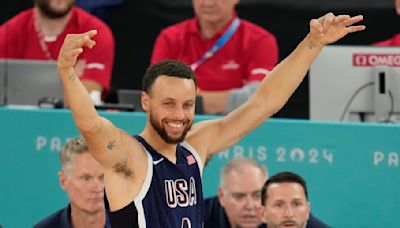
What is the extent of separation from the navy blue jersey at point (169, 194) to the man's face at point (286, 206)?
852 millimetres

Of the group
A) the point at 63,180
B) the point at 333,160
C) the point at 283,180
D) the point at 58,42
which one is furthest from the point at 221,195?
the point at 58,42

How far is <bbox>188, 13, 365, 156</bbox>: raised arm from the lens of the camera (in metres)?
5.64

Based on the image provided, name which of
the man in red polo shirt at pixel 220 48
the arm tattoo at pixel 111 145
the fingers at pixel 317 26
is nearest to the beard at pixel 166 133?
the arm tattoo at pixel 111 145

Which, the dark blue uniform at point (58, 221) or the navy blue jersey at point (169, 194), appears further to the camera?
Answer: the dark blue uniform at point (58, 221)

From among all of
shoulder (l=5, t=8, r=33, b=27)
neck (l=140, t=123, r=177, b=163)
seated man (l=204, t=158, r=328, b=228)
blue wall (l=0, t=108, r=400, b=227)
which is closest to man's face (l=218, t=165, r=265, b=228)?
seated man (l=204, t=158, r=328, b=228)

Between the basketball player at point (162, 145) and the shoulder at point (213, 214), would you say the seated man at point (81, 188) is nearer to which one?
the shoulder at point (213, 214)

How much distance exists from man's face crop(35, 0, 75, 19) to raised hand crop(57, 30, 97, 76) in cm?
351

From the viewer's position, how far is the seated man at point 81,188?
673 cm

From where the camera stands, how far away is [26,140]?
7316 mm

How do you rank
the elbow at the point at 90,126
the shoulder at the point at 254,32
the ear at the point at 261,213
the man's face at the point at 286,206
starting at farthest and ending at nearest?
the shoulder at the point at 254,32, the ear at the point at 261,213, the man's face at the point at 286,206, the elbow at the point at 90,126

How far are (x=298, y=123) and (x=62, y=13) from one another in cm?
238

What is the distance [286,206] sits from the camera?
20.8 ft

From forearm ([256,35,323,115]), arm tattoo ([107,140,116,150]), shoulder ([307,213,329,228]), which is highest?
forearm ([256,35,323,115])

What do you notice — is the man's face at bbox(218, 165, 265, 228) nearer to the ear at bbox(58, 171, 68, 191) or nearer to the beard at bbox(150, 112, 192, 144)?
the ear at bbox(58, 171, 68, 191)
